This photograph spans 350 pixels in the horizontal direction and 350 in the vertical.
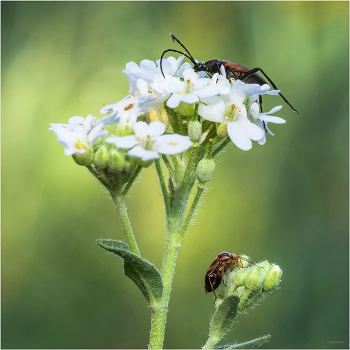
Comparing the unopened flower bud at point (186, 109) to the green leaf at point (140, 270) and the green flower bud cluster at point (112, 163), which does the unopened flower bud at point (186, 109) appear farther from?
the green leaf at point (140, 270)

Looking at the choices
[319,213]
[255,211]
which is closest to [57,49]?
[255,211]

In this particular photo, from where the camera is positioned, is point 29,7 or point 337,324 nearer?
point 337,324

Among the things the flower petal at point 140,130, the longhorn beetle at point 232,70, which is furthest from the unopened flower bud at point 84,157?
the longhorn beetle at point 232,70

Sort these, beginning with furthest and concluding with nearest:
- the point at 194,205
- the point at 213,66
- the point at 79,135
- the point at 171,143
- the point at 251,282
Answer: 1. the point at 213,66
2. the point at 251,282
3. the point at 194,205
4. the point at 79,135
5. the point at 171,143

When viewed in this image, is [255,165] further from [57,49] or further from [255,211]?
[57,49]

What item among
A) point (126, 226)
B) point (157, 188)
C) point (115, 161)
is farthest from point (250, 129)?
point (157, 188)

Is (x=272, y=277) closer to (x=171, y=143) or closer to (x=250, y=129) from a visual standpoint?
(x=250, y=129)
